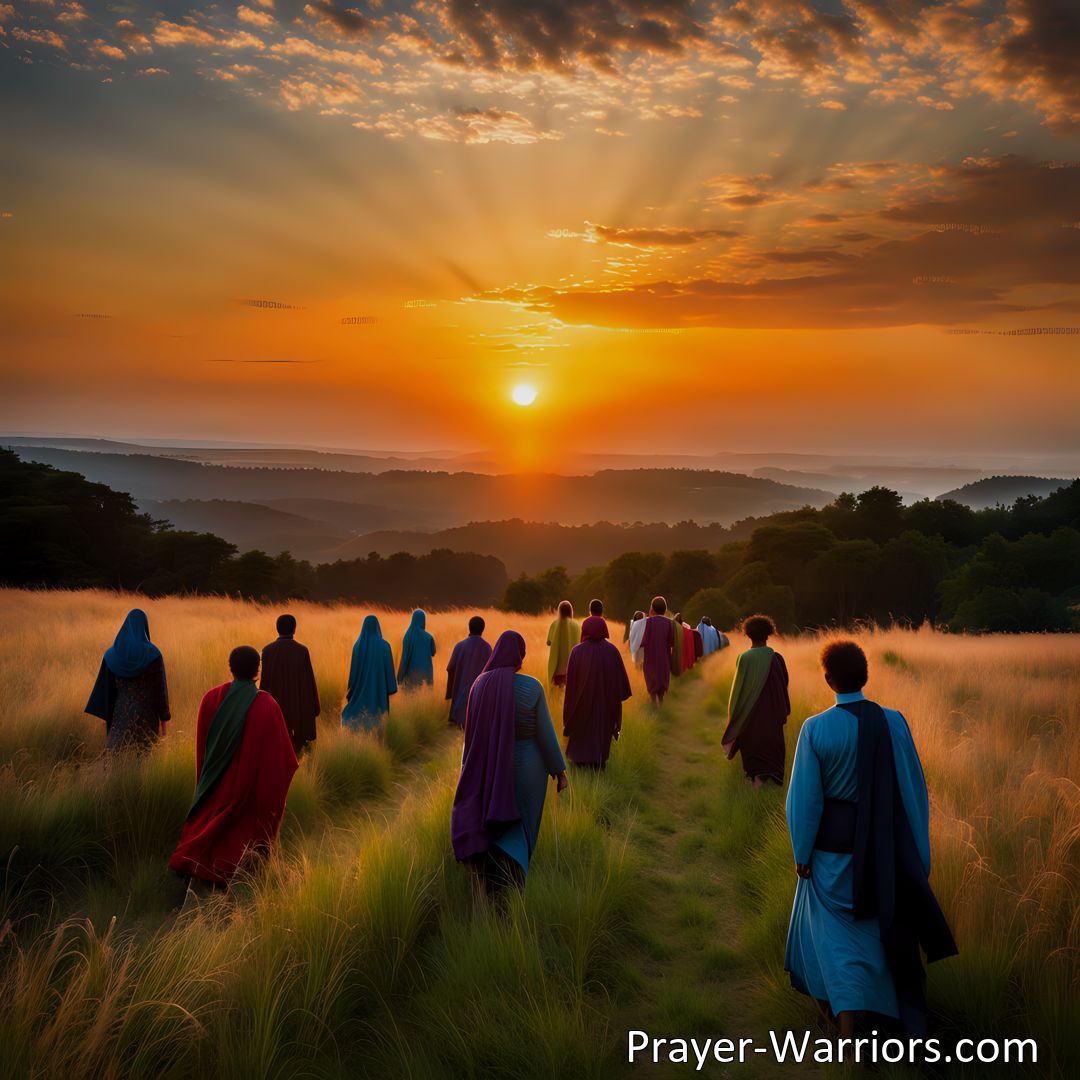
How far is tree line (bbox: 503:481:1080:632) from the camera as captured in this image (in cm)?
5184

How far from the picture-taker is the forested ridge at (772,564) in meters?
47.7

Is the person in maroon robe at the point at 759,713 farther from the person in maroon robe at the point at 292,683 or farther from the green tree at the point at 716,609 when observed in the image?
the green tree at the point at 716,609

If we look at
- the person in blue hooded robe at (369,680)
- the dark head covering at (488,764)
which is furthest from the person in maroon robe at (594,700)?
the dark head covering at (488,764)

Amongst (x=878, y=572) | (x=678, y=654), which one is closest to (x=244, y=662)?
(x=678, y=654)

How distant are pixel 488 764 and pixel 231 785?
2058 millimetres

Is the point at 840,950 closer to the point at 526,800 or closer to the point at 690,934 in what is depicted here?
the point at 690,934

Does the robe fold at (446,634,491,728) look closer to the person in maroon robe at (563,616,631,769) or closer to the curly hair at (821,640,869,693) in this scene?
the person in maroon robe at (563,616,631,769)

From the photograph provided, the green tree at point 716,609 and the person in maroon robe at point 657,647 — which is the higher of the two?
the person in maroon robe at point 657,647

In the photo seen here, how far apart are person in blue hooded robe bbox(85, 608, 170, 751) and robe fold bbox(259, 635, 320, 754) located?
1.37 metres

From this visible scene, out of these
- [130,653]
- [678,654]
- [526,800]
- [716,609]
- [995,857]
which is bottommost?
[716,609]

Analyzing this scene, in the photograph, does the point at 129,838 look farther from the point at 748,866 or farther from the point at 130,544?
the point at 130,544

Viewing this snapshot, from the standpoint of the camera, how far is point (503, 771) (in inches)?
198

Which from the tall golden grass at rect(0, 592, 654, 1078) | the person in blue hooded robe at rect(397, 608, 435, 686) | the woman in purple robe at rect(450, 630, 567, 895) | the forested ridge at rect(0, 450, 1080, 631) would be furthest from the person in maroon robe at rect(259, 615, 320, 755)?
the forested ridge at rect(0, 450, 1080, 631)

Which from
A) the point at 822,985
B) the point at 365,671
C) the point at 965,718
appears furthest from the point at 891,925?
the point at 365,671
